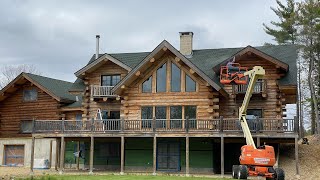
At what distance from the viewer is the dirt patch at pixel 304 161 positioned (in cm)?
2577

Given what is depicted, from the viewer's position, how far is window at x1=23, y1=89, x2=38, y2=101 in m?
38.4

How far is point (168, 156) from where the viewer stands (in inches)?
1208

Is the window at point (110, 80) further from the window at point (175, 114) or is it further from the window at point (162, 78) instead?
the window at point (175, 114)

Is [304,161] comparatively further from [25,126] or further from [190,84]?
[25,126]

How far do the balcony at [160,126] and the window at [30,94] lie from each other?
8.45 meters

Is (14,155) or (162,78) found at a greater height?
(162,78)

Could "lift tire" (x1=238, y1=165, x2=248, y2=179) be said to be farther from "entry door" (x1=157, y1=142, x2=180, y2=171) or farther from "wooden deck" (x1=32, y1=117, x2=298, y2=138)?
"entry door" (x1=157, y1=142, x2=180, y2=171)

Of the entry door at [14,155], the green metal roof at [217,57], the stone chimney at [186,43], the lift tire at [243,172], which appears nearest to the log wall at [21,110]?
the entry door at [14,155]

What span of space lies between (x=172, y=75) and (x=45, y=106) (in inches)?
503

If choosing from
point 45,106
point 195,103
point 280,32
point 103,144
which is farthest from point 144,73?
point 280,32

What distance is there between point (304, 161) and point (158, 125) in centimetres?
951

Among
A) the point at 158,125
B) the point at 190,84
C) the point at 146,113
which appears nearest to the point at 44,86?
the point at 146,113

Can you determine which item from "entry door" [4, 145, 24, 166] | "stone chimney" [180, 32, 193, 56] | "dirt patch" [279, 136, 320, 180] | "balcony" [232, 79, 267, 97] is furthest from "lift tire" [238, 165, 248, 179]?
"entry door" [4, 145, 24, 166]

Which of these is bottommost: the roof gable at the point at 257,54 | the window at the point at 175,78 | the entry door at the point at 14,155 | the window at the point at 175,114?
the entry door at the point at 14,155
